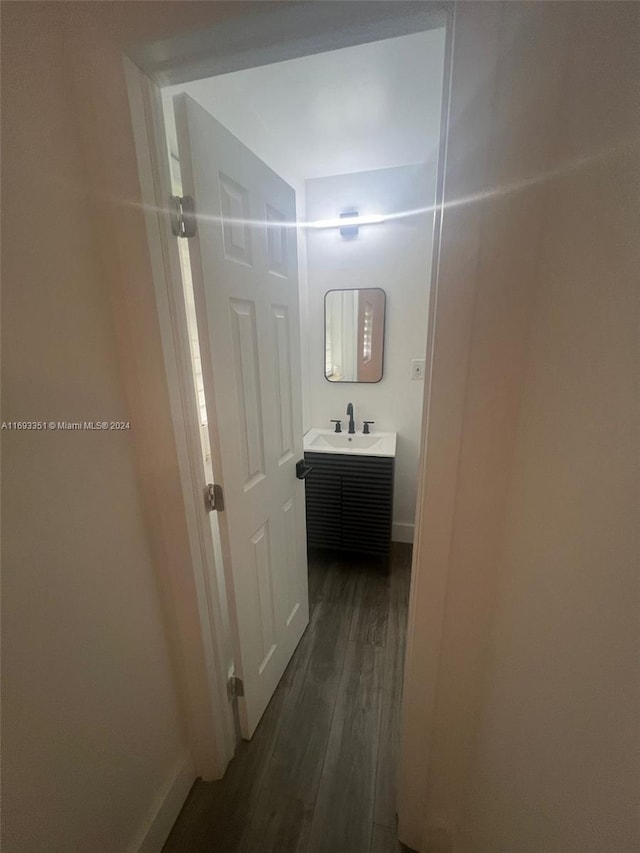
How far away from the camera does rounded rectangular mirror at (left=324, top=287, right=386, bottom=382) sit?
2.11 metres

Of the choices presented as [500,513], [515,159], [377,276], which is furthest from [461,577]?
[377,276]

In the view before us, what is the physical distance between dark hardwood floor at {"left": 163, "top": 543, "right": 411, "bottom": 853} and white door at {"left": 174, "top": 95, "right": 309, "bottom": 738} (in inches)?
4.7

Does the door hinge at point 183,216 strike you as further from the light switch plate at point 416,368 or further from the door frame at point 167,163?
the light switch plate at point 416,368

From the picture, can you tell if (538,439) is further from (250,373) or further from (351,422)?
(351,422)

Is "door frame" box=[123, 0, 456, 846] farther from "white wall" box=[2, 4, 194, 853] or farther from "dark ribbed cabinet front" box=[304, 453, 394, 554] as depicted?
"dark ribbed cabinet front" box=[304, 453, 394, 554]

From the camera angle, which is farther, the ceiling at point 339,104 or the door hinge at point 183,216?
the ceiling at point 339,104

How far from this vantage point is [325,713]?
1314 millimetres

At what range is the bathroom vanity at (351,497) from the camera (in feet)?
6.28

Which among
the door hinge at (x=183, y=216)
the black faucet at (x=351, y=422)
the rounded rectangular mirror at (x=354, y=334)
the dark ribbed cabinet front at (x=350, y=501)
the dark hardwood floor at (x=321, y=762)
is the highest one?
the door hinge at (x=183, y=216)

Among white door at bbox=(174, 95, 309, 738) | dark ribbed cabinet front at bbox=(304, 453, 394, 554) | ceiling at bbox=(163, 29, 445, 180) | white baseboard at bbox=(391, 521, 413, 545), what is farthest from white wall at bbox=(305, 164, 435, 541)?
white door at bbox=(174, 95, 309, 738)

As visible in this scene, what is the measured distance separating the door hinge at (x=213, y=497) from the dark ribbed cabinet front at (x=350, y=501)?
41.0 inches

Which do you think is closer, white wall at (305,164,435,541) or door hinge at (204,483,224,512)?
door hinge at (204,483,224,512)

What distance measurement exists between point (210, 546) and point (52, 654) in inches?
15.5

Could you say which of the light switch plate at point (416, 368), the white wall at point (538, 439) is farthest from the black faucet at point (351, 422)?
the white wall at point (538, 439)
